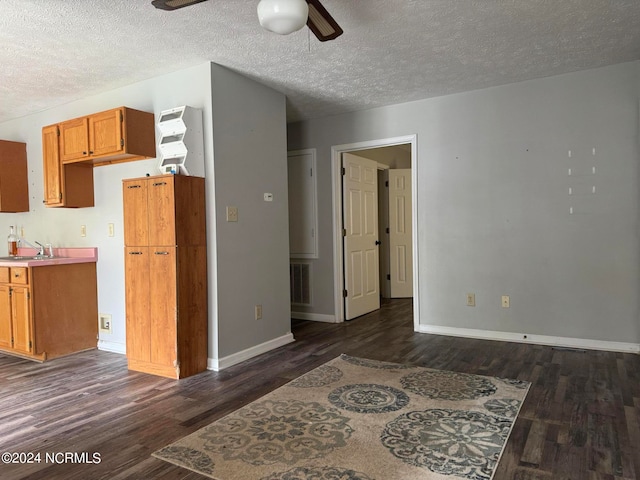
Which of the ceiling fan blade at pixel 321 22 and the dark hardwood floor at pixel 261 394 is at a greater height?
the ceiling fan blade at pixel 321 22

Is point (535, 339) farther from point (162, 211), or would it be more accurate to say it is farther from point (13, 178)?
point (13, 178)

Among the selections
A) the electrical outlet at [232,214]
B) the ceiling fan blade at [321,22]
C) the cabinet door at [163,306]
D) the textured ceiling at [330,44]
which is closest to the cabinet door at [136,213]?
the cabinet door at [163,306]

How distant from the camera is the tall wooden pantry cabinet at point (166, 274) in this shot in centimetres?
330

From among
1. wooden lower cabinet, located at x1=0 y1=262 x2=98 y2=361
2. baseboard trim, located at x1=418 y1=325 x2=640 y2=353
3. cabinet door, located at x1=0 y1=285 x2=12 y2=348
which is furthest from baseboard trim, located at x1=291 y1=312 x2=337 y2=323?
cabinet door, located at x1=0 y1=285 x2=12 y2=348

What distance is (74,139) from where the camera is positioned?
396cm

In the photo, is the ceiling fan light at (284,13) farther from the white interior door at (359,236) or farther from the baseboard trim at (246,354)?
the white interior door at (359,236)

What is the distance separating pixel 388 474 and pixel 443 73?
3.21 meters

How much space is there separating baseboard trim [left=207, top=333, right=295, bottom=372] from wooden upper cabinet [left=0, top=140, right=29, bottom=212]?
309 cm

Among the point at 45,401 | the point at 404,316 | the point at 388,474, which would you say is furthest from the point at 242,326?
the point at 404,316

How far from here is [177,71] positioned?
363 cm

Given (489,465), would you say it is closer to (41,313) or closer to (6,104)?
(41,313)

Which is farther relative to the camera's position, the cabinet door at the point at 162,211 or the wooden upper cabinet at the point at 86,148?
the wooden upper cabinet at the point at 86,148

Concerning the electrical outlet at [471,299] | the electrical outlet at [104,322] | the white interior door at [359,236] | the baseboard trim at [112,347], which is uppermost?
the white interior door at [359,236]

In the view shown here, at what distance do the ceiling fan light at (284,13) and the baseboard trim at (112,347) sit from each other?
3337 mm
